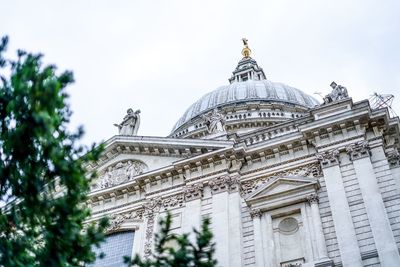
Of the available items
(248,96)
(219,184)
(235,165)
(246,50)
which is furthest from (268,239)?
(246,50)

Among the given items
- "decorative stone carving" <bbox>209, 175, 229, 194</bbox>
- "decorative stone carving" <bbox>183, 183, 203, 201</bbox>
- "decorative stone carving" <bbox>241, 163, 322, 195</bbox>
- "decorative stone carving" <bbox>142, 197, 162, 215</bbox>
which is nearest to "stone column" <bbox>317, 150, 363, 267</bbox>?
"decorative stone carving" <bbox>241, 163, 322, 195</bbox>

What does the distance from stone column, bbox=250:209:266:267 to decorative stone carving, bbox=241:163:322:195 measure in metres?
1.52

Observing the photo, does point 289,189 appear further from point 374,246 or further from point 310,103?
point 310,103

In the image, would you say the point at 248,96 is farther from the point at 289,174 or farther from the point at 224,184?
the point at 289,174

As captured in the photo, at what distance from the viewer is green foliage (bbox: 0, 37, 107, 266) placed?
425 inches

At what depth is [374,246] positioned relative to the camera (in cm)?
1858

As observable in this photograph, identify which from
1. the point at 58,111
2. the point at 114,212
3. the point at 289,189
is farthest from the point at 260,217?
the point at 58,111

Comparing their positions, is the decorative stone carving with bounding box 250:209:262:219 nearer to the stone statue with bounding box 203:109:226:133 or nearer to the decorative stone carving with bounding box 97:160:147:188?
the stone statue with bounding box 203:109:226:133

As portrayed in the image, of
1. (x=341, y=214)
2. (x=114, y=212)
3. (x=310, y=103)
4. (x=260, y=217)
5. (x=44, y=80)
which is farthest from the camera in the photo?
(x=310, y=103)

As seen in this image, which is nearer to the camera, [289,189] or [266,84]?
[289,189]

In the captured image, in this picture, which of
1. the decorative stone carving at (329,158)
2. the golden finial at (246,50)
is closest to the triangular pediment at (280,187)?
the decorative stone carving at (329,158)

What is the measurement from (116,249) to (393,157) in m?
12.9

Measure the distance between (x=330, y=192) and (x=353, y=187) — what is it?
910 mm

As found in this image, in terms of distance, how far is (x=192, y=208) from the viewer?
2338 cm
